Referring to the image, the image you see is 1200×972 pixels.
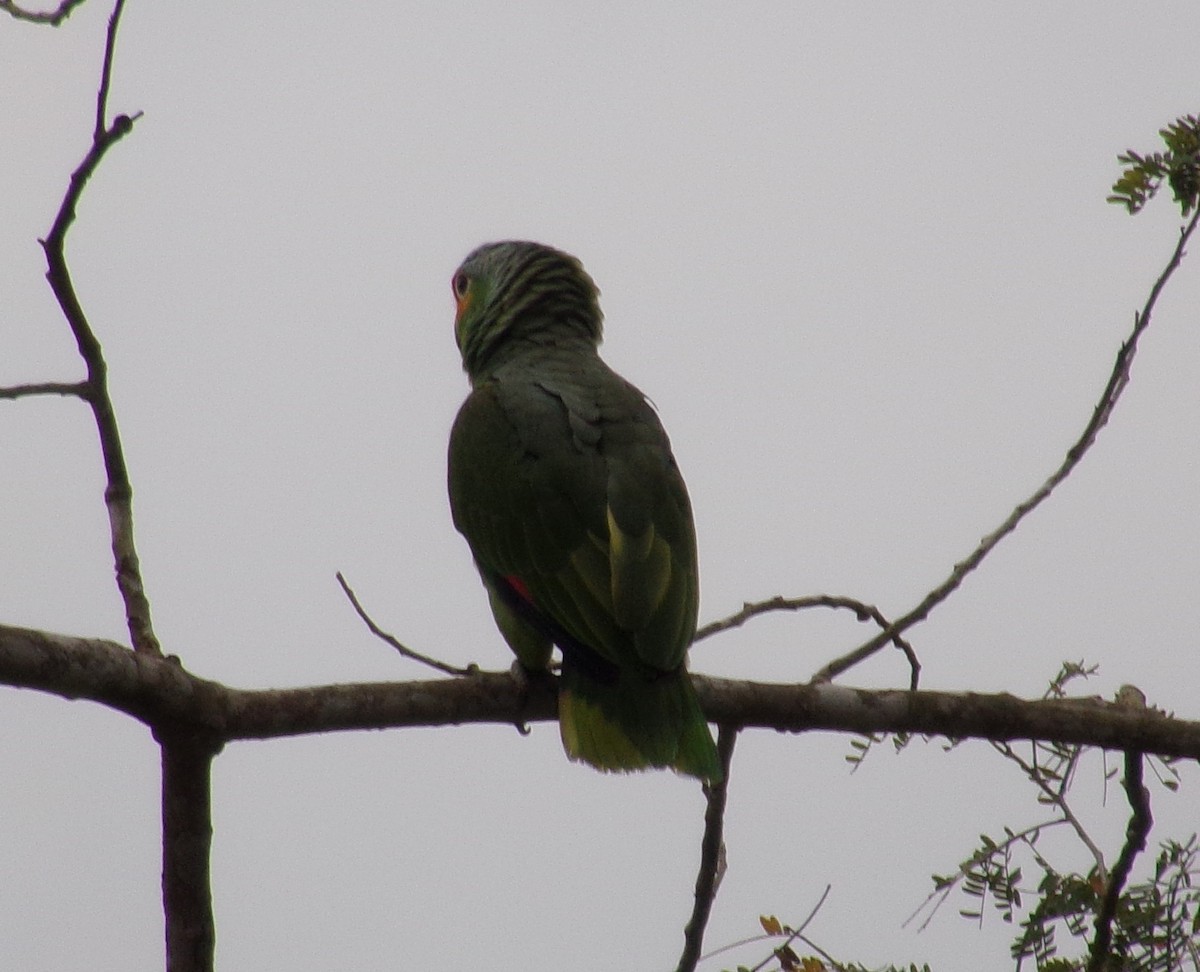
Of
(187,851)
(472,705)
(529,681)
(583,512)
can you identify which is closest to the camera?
(187,851)

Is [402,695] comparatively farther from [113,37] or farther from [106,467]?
[113,37]

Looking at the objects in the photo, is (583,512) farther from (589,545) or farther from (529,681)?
(529,681)

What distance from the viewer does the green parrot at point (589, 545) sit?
3295 mm

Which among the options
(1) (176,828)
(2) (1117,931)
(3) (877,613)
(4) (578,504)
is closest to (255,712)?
(1) (176,828)

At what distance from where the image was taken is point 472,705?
3012 millimetres

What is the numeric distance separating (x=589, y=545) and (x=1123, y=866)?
1.46 m

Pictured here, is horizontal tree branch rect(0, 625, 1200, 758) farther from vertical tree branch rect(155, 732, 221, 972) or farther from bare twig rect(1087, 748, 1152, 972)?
bare twig rect(1087, 748, 1152, 972)

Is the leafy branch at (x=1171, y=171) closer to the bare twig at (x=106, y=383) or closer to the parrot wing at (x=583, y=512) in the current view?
the parrot wing at (x=583, y=512)

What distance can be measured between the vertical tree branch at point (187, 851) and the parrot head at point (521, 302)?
2368 mm

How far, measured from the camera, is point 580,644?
3.39 metres

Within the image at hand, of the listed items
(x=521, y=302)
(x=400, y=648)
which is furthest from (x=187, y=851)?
(x=521, y=302)

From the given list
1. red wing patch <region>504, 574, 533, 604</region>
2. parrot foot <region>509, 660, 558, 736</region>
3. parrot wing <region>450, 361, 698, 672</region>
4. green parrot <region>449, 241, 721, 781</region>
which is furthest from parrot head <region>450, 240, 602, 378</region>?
parrot foot <region>509, 660, 558, 736</region>

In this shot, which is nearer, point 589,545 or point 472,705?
point 472,705

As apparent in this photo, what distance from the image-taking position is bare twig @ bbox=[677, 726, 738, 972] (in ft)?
9.75
